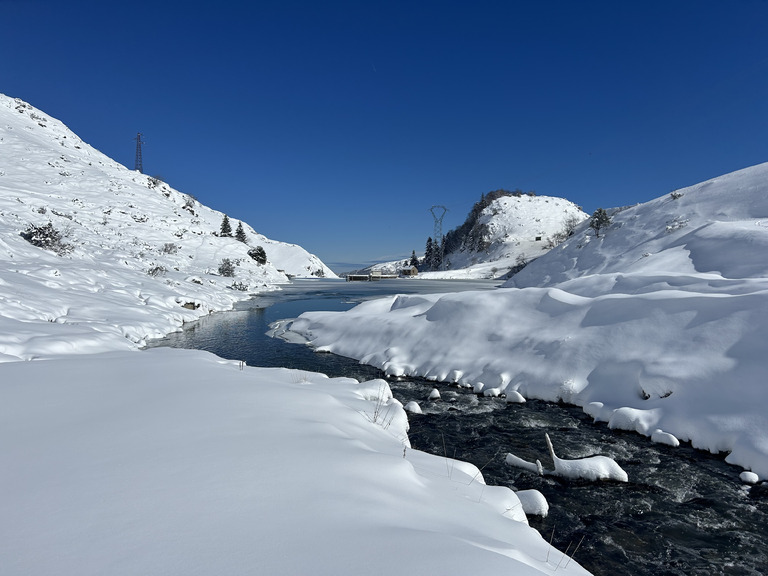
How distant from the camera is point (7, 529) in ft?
6.48

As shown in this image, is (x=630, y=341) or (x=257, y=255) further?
(x=257, y=255)

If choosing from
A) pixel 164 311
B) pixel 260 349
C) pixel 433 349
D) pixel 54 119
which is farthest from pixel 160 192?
pixel 433 349

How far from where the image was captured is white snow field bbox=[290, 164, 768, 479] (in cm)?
751

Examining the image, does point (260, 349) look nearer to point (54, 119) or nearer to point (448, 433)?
point (448, 433)

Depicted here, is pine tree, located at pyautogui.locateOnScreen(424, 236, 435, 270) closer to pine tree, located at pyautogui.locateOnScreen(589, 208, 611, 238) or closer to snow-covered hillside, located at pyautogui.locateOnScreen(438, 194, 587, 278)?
snow-covered hillside, located at pyautogui.locateOnScreen(438, 194, 587, 278)

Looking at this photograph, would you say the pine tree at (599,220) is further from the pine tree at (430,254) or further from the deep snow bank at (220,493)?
the pine tree at (430,254)

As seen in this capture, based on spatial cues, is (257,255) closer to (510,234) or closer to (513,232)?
(510,234)

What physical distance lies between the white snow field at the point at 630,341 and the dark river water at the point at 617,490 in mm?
665

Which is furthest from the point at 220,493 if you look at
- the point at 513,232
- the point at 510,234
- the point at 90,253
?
the point at 513,232

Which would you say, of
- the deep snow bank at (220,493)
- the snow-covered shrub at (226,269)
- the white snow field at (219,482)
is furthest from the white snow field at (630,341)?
the snow-covered shrub at (226,269)

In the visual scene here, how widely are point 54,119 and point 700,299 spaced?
120844 millimetres

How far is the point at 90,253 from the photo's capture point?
29484 mm

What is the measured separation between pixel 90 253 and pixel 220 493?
3642 cm

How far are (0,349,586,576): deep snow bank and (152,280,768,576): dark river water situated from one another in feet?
5.03
